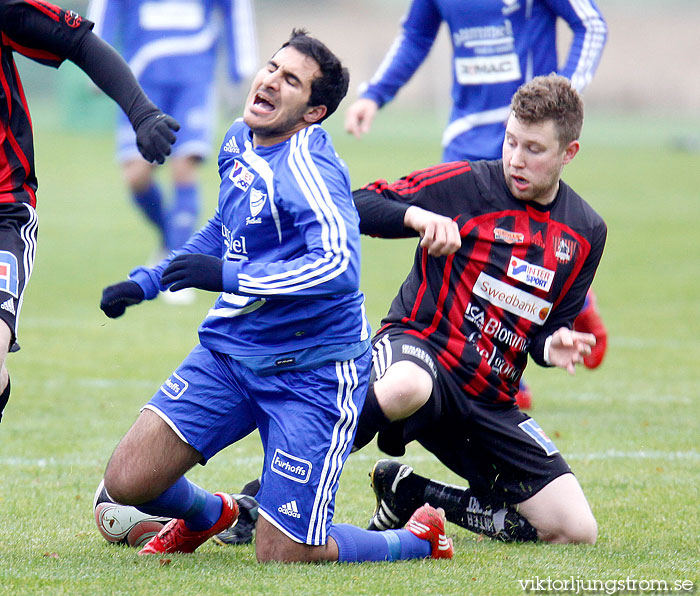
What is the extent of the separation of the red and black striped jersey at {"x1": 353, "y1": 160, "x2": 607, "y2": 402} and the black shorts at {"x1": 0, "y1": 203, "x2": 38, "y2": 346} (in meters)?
1.12

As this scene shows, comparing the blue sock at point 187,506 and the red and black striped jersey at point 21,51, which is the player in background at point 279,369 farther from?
the red and black striped jersey at point 21,51

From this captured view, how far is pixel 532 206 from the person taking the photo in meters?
4.13

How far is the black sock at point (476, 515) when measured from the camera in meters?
3.99

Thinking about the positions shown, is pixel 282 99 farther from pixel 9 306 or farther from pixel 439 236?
pixel 9 306

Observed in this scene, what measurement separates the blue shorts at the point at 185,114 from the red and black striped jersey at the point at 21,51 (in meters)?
5.53

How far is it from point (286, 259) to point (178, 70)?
623 centimetres

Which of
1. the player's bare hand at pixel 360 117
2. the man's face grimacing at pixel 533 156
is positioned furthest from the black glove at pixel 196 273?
the player's bare hand at pixel 360 117

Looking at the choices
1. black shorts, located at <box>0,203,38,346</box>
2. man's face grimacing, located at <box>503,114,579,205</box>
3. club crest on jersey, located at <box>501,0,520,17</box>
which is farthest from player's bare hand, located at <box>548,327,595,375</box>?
club crest on jersey, located at <box>501,0,520,17</box>

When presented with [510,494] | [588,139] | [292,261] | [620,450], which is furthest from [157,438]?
[588,139]

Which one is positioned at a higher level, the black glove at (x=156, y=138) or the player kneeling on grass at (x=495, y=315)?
the black glove at (x=156, y=138)

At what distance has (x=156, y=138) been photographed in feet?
11.4

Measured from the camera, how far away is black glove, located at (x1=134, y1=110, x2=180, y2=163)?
3473 millimetres

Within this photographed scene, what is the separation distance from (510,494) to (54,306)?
6.20m

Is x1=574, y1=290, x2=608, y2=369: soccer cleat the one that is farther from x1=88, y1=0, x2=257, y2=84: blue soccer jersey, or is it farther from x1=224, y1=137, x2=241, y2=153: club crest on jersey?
x1=88, y1=0, x2=257, y2=84: blue soccer jersey
